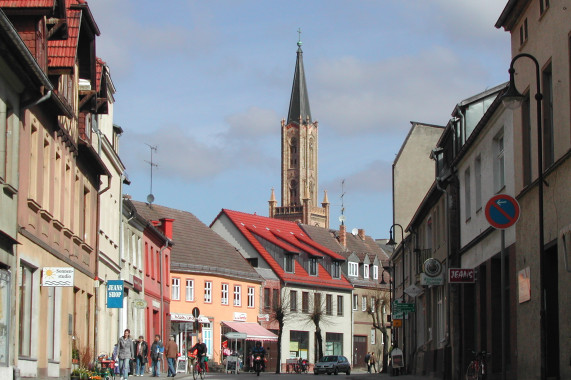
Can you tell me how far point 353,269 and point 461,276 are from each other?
65.7 meters

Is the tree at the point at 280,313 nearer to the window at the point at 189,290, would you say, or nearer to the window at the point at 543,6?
the window at the point at 189,290

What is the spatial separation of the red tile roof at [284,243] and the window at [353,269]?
5.67ft

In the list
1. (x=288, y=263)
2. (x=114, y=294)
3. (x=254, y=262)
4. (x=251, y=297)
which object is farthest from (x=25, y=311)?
(x=288, y=263)

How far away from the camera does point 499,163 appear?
2695cm

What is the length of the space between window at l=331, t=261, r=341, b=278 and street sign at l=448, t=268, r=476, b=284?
61910 millimetres

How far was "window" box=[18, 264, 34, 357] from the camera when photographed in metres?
22.8

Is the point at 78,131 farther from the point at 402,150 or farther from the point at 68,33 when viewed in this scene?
the point at 402,150

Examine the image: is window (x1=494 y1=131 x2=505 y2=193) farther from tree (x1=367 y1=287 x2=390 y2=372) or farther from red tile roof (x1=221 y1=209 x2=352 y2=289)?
tree (x1=367 y1=287 x2=390 y2=372)

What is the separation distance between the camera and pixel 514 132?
2330 cm

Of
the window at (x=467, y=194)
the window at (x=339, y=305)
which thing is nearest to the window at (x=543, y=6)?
Result: the window at (x=467, y=194)

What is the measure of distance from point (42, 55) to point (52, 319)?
6.86 metres

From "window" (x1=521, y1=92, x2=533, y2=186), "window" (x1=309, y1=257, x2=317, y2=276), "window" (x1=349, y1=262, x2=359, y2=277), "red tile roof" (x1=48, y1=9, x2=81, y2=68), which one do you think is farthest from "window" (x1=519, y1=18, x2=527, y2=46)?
"window" (x1=349, y1=262, x2=359, y2=277)

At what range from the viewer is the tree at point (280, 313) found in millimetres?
74688

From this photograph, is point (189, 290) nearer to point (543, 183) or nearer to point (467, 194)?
point (467, 194)
